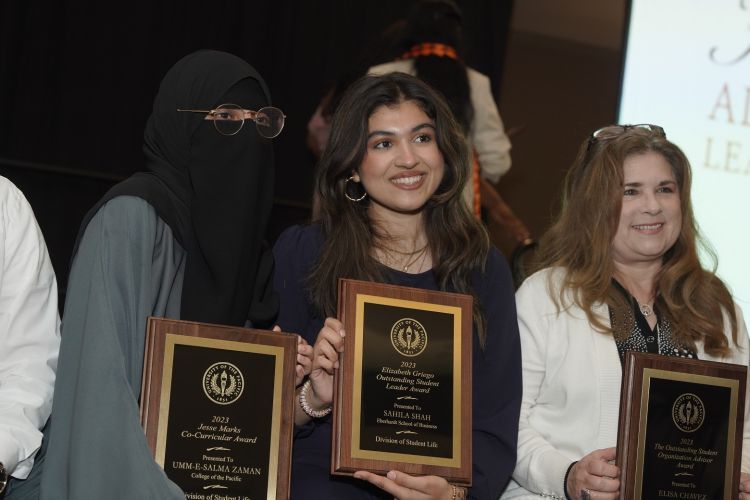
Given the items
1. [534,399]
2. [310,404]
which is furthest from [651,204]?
[310,404]

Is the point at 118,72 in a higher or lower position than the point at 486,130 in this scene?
higher

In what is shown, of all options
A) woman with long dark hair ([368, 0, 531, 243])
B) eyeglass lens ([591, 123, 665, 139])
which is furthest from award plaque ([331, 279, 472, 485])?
woman with long dark hair ([368, 0, 531, 243])

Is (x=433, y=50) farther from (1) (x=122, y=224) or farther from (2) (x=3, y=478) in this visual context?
(2) (x=3, y=478)

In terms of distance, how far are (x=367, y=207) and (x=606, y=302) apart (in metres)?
0.83

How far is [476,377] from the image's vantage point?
11.3 ft

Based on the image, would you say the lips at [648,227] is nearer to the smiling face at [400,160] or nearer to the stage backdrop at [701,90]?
the smiling face at [400,160]

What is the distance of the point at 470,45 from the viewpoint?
688 cm

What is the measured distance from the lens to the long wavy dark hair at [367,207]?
3539 millimetres

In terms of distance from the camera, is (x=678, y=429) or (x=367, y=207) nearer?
(x=678, y=429)

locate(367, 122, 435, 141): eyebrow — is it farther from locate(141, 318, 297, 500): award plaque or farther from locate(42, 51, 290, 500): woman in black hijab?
locate(141, 318, 297, 500): award plaque

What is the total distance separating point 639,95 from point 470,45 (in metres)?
1.85

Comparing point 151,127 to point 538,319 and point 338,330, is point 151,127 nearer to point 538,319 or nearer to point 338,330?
point 338,330

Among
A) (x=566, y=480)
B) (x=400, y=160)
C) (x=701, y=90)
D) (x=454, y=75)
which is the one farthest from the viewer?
(x=701, y=90)

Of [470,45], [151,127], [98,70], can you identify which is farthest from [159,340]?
[470,45]
